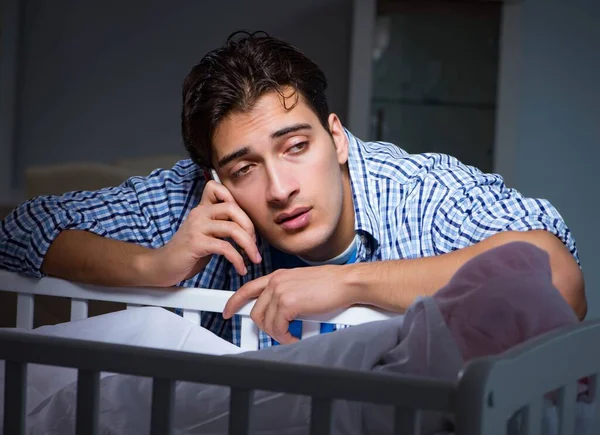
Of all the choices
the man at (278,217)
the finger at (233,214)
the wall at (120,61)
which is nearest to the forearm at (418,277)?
the man at (278,217)

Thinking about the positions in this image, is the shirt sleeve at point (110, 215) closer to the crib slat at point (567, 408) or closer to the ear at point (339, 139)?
the ear at point (339, 139)

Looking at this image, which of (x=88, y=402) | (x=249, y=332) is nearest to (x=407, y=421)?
(x=88, y=402)

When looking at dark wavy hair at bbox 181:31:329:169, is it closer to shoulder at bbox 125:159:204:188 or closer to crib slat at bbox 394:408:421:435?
shoulder at bbox 125:159:204:188

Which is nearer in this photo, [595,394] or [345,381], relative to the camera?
[345,381]

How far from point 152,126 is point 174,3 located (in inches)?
19.1

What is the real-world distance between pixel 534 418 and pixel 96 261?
78 centimetres

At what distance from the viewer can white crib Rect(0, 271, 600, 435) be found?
2.13ft

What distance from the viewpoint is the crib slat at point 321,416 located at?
0.69 m

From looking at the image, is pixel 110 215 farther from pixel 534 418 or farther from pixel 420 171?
pixel 534 418

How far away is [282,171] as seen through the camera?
1.29m

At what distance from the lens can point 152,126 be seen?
347 centimetres

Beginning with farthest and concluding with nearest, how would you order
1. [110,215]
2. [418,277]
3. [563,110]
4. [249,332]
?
[563,110]
[110,215]
[249,332]
[418,277]

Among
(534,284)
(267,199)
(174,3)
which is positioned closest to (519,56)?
(174,3)

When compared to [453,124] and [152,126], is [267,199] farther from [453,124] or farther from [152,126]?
[152,126]
